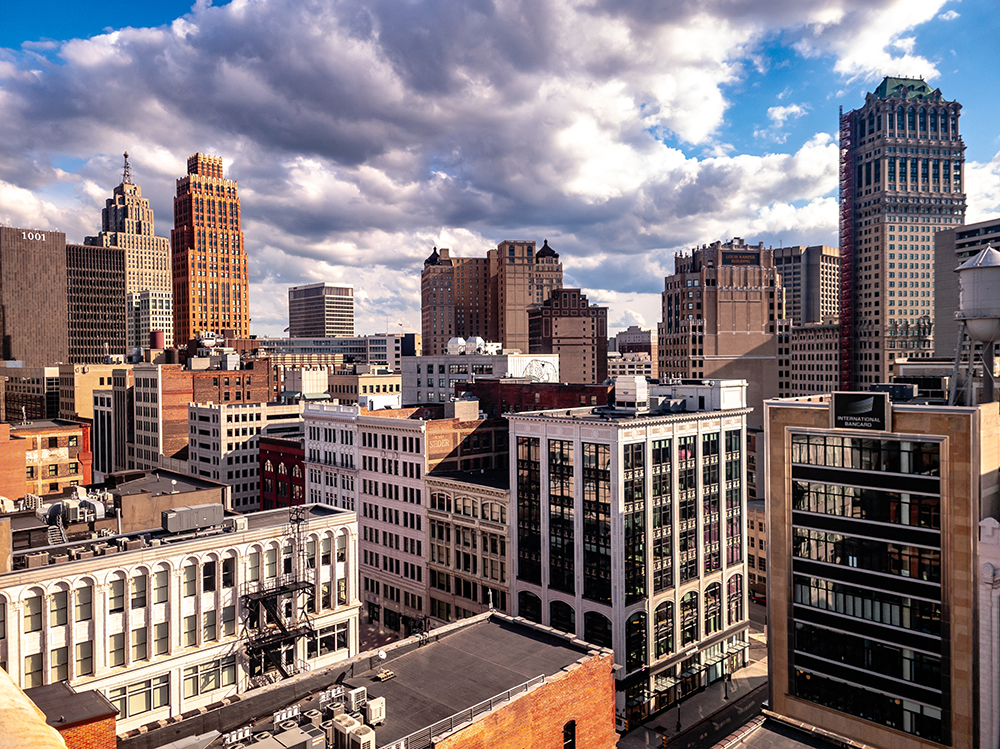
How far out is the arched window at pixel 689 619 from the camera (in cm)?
7794

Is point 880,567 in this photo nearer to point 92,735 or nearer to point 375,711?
point 375,711

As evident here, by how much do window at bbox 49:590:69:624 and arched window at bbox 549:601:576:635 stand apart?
47.3 meters

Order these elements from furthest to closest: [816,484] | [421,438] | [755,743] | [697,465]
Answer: [421,438] < [697,465] < [816,484] < [755,743]

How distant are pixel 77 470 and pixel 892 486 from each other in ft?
374

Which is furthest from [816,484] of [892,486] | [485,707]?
[485,707]

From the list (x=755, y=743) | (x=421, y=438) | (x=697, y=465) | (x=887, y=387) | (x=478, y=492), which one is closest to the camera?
(x=755, y=743)

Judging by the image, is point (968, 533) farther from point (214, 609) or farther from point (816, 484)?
point (214, 609)

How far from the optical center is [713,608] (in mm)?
82750

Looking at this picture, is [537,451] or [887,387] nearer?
[887,387]

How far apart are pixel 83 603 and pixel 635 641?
5059 cm

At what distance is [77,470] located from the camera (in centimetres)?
11288

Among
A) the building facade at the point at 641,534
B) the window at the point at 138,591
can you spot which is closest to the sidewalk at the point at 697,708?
the building facade at the point at 641,534

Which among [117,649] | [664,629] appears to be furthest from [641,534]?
[117,649]

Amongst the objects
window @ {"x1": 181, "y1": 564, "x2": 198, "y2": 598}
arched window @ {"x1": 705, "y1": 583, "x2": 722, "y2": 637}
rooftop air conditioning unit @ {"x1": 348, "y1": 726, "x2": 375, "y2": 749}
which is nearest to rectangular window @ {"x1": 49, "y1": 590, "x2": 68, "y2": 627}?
window @ {"x1": 181, "y1": 564, "x2": 198, "y2": 598}
